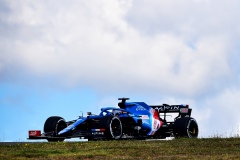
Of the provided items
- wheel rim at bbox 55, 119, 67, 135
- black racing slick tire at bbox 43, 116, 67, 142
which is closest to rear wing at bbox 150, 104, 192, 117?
wheel rim at bbox 55, 119, 67, 135

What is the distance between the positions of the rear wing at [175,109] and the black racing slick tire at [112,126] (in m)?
5.57

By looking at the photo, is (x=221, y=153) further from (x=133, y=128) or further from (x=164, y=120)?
(x=164, y=120)

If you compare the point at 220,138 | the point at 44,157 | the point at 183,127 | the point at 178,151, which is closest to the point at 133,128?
the point at 183,127

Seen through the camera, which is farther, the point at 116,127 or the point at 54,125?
the point at 54,125

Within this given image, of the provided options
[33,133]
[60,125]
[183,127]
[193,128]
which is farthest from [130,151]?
[193,128]

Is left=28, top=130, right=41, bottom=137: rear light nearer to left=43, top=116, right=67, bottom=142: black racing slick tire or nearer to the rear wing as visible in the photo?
left=43, top=116, right=67, bottom=142: black racing slick tire

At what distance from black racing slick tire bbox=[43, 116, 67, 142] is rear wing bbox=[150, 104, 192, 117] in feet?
20.0

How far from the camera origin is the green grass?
719 inches

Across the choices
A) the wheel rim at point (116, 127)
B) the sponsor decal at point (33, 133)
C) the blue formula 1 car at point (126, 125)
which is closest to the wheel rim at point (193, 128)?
the blue formula 1 car at point (126, 125)

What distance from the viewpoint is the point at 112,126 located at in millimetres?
27391

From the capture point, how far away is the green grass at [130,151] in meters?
18.3

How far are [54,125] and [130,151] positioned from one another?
9.55 m

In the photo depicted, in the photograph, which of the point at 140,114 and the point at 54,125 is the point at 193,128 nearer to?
the point at 140,114

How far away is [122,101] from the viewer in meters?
30.9
